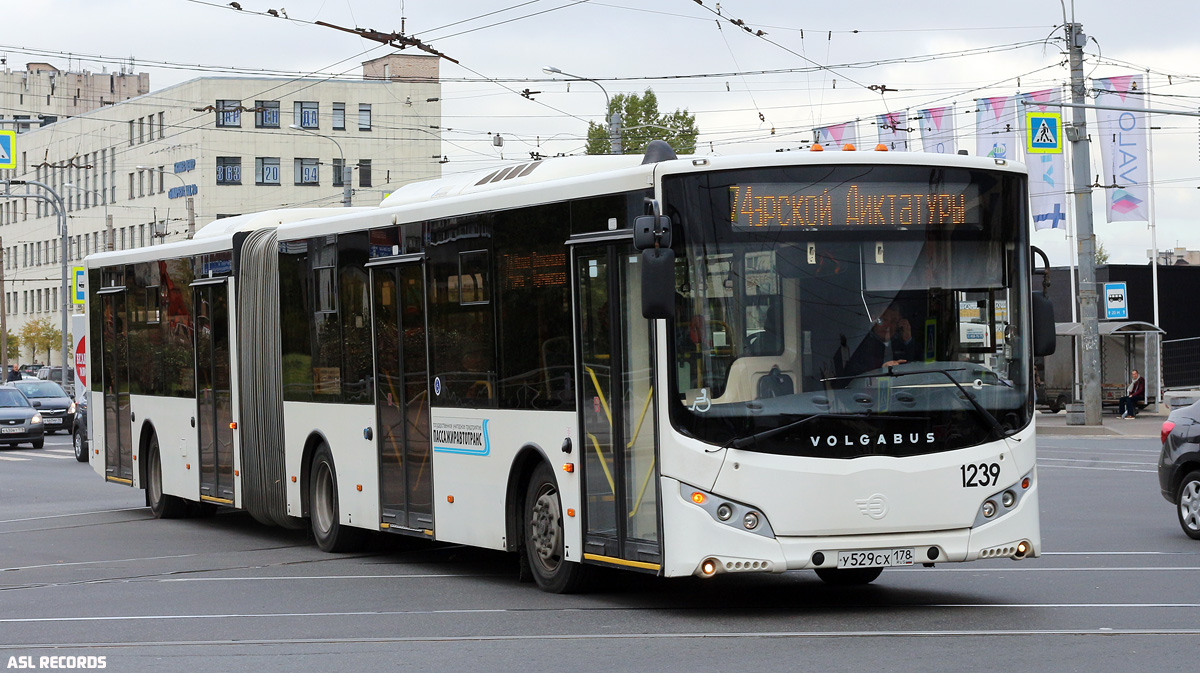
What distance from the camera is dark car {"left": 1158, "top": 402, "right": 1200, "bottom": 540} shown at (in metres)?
15.0

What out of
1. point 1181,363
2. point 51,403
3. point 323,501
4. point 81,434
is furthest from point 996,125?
point 323,501

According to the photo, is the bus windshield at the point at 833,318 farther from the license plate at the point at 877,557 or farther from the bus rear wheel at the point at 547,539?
the bus rear wheel at the point at 547,539

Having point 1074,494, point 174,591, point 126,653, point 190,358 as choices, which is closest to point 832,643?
point 126,653

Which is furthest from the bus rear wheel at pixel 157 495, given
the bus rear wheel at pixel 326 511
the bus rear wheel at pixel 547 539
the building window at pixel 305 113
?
the building window at pixel 305 113

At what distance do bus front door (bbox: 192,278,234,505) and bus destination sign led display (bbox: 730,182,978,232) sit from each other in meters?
8.55

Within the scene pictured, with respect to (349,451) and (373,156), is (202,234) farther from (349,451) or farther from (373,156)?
(373,156)

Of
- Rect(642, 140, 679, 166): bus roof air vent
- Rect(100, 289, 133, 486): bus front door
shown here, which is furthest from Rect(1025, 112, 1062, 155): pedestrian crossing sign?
Rect(642, 140, 679, 166): bus roof air vent

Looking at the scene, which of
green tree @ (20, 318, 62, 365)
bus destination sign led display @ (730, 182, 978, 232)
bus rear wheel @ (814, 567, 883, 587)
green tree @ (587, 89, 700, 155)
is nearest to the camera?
bus destination sign led display @ (730, 182, 978, 232)

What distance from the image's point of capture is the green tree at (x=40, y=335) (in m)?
97.6

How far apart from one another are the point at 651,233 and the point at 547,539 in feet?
8.92

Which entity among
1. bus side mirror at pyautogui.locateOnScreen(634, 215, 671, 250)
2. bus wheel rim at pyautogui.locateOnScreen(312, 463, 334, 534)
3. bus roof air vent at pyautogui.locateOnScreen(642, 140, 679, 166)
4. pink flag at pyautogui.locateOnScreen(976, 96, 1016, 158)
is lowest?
bus wheel rim at pyautogui.locateOnScreen(312, 463, 334, 534)

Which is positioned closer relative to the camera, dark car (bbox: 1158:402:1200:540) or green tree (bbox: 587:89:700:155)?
dark car (bbox: 1158:402:1200:540)

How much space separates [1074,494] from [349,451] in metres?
9.92

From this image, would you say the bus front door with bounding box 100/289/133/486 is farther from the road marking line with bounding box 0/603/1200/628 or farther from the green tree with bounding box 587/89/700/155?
the green tree with bounding box 587/89/700/155
